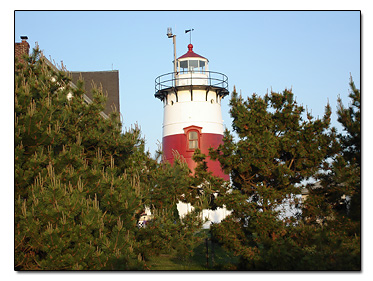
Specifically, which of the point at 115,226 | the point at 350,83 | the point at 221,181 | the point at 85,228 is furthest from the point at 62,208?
the point at 350,83

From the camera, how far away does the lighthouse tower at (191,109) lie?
89.3ft

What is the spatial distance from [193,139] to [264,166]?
13600mm

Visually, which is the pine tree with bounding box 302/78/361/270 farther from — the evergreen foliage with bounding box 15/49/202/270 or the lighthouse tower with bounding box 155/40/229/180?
the lighthouse tower with bounding box 155/40/229/180

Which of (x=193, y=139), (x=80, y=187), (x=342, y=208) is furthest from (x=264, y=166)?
(x=193, y=139)

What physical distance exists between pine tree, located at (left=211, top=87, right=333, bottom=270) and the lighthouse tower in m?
12.5

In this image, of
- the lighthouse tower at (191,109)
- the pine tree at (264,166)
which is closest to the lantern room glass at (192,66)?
the lighthouse tower at (191,109)

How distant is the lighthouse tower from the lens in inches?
1072

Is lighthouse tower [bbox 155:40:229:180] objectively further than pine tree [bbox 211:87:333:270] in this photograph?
Yes

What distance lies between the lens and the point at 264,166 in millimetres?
13656

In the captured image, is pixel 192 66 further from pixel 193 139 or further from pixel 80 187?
pixel 80 187

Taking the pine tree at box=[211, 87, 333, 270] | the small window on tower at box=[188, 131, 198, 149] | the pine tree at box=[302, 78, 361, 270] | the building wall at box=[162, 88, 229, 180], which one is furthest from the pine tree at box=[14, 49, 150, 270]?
the building wall at box=[162, 88, 229, 180]

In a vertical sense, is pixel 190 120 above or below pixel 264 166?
above

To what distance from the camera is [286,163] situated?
14.1 meters

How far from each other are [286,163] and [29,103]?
21.8ft
